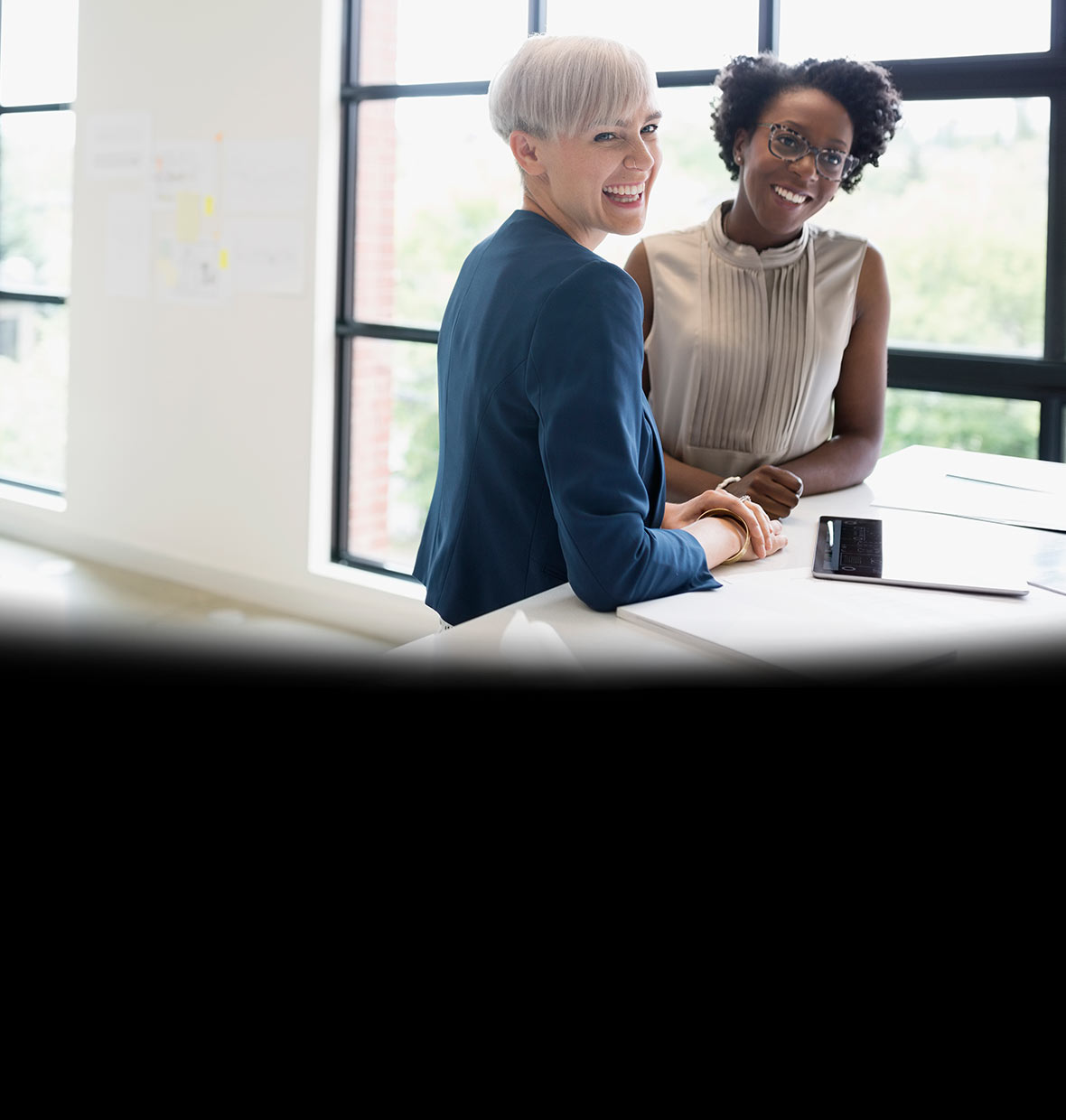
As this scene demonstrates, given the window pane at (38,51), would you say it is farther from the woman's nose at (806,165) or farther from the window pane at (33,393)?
the woman's nose at (806,165)

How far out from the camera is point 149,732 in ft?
0.51

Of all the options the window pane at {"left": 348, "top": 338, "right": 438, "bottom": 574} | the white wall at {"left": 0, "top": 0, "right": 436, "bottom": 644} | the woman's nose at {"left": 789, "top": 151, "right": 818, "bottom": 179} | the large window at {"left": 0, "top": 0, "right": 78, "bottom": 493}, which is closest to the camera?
the woman's nose at {"left": 789, "top": 151, "right": 818, "bottom": 179}

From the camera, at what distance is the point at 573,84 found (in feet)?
4.24

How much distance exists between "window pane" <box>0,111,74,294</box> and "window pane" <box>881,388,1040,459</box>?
11.9 ft

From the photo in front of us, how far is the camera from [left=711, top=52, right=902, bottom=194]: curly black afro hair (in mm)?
1953

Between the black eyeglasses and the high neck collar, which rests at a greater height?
the black eyeglasses

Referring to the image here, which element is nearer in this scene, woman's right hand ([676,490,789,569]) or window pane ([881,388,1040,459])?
woman's right hand ([676,490,789,569])

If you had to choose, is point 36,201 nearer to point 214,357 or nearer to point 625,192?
point 214,357

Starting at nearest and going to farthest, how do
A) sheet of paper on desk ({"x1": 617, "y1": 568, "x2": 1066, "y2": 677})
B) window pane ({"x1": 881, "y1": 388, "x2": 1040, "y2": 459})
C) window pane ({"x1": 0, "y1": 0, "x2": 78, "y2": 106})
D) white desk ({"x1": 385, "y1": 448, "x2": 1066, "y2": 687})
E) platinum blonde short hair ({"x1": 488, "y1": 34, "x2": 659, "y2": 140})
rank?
1. white desk ({"x1": 385, "y1": 448, "x2": 1066, "y2": 687})
2. sheet of paper on desk ({"x1": 617, "y1": 568, "x2": 1066, "y2": 677})
3. platinum blonde short hair ({"x1": 488, "y1": 34, "x2": 659, "y2": 140})
4. window pane ({"x1": 881, "y1": 388, "x2": 1040, "y2": 459})
5. window pane ({"x1": 0, "y1": 0, "x2": 78, "y2": 106})

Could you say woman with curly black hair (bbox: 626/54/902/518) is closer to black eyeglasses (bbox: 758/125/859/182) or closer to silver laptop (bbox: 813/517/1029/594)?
black eyeglasses (bbox: 758/125/859/182)

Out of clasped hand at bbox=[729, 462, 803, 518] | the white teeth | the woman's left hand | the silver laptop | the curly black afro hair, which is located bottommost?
the silver laptop

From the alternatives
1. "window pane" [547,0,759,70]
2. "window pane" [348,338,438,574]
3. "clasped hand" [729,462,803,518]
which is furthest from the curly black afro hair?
Result: "window pane" [348,338,438,574]

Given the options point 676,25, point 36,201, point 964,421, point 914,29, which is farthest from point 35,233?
point 964,421

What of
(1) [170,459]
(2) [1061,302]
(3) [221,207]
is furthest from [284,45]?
(2) [1061,302]
